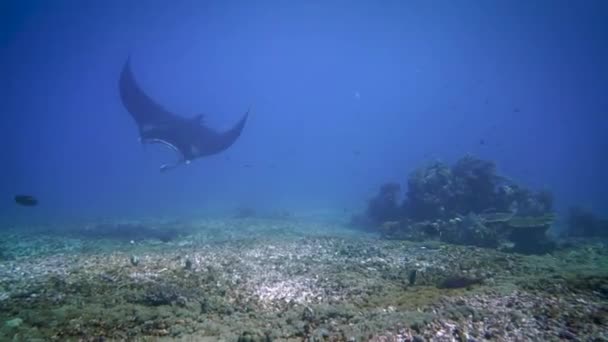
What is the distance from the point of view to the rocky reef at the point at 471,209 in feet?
50.5

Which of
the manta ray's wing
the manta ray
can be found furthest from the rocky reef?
the manta ray's wing

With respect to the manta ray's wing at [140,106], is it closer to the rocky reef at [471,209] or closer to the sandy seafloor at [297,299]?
the sandy seafloor at [297,299]

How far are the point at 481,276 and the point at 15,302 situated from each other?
10.6 m

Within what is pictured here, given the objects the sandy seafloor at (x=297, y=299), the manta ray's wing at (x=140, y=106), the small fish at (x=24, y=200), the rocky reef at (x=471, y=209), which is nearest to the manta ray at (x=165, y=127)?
the manta ray's wing at (x=140, y=106)

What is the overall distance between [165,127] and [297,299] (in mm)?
14219

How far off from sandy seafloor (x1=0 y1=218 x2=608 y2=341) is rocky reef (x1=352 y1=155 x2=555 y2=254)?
5266 millimetres

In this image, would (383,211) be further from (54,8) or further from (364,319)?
(54,8)

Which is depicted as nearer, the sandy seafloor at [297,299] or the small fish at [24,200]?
the sandy seafloor at [297,299]

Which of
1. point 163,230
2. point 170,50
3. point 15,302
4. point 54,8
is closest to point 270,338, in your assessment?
point 15,302

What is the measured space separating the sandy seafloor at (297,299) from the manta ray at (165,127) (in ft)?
29.4

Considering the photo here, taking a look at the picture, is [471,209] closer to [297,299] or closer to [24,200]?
[297,299]

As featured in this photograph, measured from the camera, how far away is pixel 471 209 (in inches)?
770

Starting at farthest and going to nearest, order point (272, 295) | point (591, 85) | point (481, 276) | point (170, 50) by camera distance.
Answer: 1. point (170, 50)
2. point (591, 85)
3. point (481, 276)
4. point (272, 295)

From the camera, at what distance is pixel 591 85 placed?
251 feet
